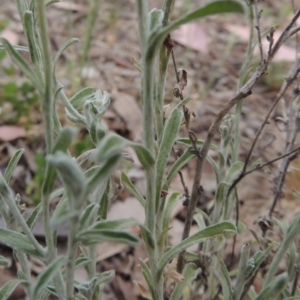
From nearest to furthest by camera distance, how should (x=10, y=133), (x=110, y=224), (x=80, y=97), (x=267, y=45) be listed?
(x=110, y=224)
(x=80, y=97)
(x=10, y=133)
(x=267, y=45)

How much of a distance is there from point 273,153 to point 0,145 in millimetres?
989

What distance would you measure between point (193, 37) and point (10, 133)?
1112 mm

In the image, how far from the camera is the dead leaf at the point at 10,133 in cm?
180

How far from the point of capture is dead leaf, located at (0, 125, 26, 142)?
5.90 feet

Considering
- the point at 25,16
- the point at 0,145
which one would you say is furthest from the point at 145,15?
the point at 0,145

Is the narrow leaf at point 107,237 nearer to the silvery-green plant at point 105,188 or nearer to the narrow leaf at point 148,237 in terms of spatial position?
the silvery-green plant at point 105,188

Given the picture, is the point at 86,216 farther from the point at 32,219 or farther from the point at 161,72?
the point at 161,72

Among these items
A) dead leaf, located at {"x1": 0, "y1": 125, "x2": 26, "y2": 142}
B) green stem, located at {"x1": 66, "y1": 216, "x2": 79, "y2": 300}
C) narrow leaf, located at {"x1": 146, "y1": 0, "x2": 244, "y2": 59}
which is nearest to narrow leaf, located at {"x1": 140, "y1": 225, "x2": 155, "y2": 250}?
green stem, located at {"x1": 66, "y1": 216, "x2": 79, "y2": 300}

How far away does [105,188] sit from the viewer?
2.64ft

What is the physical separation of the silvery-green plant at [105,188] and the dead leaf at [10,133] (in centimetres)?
97

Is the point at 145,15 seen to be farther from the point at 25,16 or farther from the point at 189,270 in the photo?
the point at 189,270

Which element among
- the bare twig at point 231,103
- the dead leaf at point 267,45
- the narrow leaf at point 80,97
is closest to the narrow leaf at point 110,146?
the bare twig at point 231,103

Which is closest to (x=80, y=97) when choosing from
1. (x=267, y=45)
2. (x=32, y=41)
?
(x=32, y=41)

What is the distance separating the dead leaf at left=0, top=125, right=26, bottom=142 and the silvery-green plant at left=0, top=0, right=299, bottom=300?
0.97m
